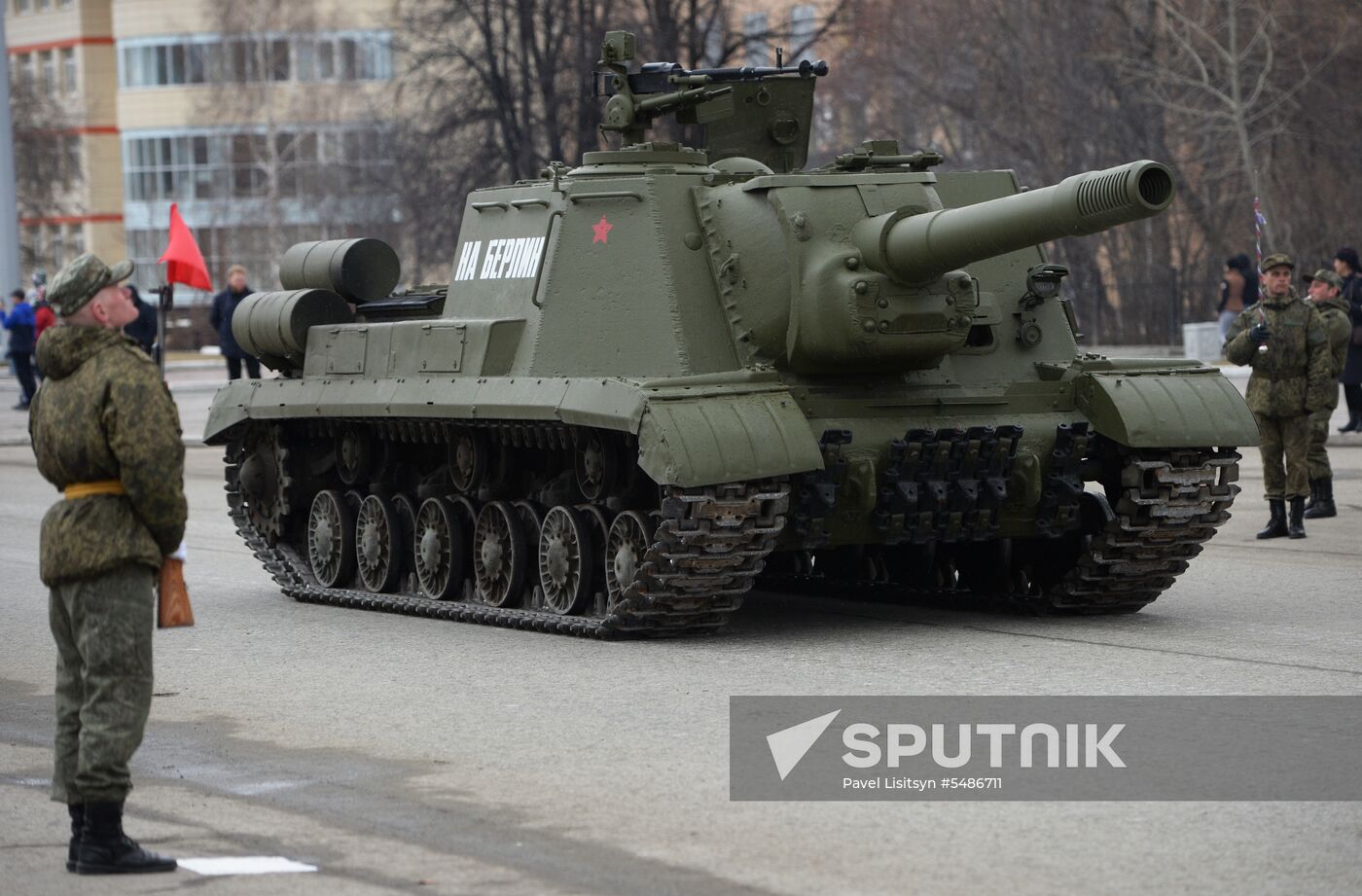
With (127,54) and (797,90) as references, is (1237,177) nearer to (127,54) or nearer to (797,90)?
(797,90)

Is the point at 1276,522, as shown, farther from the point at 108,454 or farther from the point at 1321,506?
the point at 108,454

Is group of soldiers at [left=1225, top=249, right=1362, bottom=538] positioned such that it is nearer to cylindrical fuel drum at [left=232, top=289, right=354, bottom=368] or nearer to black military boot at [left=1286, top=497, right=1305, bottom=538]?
black military boot at [left=1286, top=497, right=1305, bottom=538]

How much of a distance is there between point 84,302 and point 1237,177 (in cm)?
3394

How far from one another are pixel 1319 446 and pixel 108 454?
11677 millimetres

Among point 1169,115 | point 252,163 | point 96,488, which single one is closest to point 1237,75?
point 1169,115

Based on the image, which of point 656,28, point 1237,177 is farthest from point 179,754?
point 1237,177

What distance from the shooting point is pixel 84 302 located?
7535 mm

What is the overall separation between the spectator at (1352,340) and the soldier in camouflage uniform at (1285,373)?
18.2 ft

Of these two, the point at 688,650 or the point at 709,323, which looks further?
the point at 709,323

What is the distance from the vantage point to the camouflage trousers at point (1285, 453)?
1653 cm

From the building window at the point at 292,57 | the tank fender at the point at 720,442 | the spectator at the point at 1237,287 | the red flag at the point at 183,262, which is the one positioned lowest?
the tank fender at the point at 720,442

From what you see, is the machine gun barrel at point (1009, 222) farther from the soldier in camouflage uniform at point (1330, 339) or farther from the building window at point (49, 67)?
the building window at point (49, 67)

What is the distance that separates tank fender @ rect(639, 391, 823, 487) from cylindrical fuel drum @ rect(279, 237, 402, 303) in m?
4.38

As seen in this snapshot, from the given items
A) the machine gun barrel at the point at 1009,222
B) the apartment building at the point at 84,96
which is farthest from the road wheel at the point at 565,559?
the apartment building at the point at 84,96
